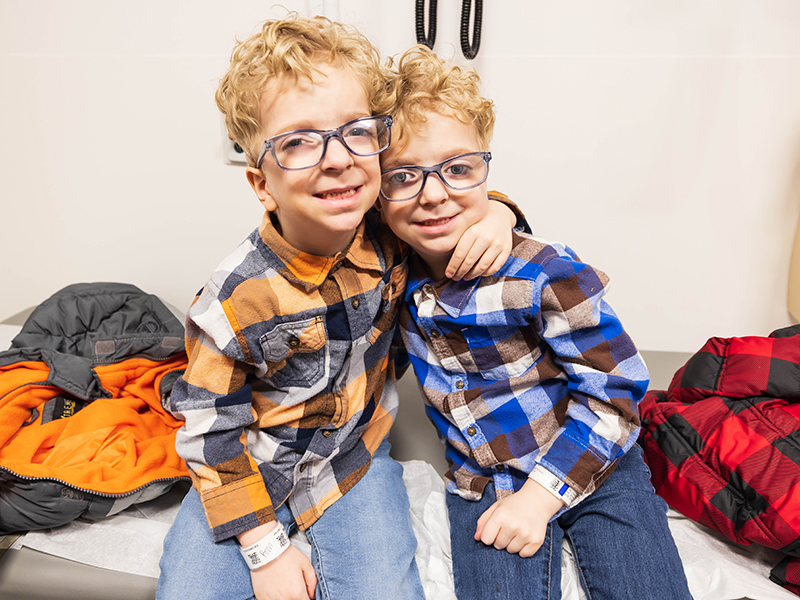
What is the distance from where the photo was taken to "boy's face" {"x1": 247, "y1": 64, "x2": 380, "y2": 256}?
0.75m

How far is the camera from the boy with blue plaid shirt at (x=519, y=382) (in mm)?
829

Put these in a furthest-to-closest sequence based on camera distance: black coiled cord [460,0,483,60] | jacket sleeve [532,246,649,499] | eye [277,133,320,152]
Result: black coiled cord [460,0,483,60]
jacket sleeve [532,246,649,499]
eye [277,133,320,152]

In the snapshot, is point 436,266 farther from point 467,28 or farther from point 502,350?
point 467,28

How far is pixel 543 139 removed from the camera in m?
1.32

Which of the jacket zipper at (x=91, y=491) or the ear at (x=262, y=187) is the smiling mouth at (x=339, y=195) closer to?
the ear at (x=262, y=187)

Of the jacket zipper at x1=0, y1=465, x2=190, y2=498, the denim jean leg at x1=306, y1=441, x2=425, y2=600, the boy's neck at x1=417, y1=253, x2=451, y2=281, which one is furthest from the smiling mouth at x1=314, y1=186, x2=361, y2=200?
the jacket zipper at x1=0, y1=465, x2=190, y2=498

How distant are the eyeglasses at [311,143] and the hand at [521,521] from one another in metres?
0.60

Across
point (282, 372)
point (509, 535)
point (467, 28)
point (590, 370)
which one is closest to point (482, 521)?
point (509, 535)

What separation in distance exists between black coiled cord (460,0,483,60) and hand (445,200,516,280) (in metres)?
0.54

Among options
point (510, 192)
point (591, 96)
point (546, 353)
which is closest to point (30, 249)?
point (510, 192)

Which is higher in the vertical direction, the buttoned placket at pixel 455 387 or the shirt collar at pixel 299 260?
the shirt collar at pixel 299 260

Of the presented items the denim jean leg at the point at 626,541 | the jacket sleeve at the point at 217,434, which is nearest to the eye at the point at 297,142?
the jacket sleeve at the point at 217,434

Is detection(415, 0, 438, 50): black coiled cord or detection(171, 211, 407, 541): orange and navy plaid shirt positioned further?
detection(415, 0, 438, 50): black coiled cord

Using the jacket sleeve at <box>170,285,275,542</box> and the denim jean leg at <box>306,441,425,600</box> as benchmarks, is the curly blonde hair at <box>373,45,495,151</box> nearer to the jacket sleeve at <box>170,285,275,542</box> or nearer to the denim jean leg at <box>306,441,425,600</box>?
the jacket sleeve at <box>170,285,275,542</box>
